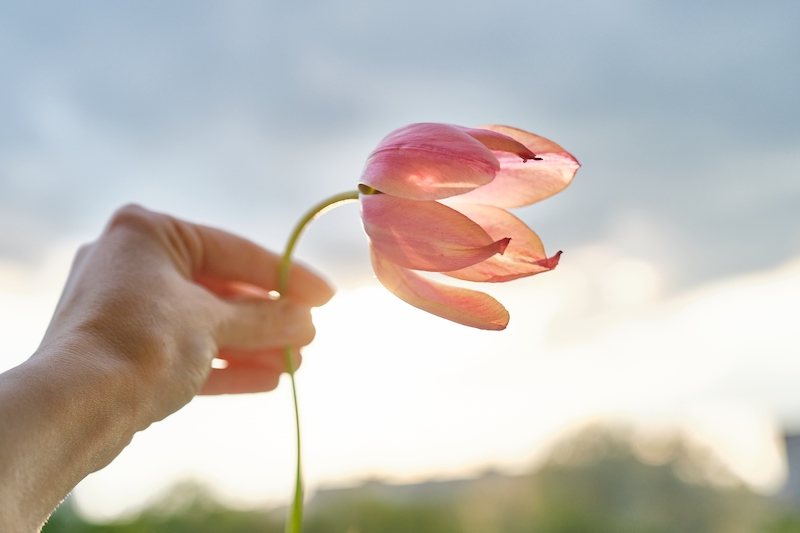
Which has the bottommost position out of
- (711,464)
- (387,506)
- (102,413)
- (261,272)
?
(102,413)

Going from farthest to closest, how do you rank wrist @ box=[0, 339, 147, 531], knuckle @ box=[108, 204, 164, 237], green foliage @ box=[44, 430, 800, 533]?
green foliage @ box=[44, 430, 800, 533]
knuckle @ box=[108, 204, 164, 237]
wrist @ box=[0, 339, 147, 531]

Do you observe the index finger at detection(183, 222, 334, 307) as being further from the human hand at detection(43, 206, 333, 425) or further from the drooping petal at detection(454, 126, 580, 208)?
the drooping petal at detection(454, 126, 580, 208)

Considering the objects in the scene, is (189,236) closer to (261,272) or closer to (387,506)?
(261,272)

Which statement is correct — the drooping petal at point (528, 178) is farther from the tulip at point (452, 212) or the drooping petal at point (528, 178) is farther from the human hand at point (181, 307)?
the human hand at point (181, 307)

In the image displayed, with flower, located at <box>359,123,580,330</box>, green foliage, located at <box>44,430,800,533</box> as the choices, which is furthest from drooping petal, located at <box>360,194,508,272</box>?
green foliage, located at <box>44,430,800,533</box>

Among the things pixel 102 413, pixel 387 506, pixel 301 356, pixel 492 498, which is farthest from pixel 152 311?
pixel 387 506

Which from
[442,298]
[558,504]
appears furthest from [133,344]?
[558,504]
